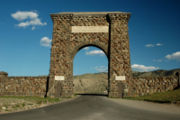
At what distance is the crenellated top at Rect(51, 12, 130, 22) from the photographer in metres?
19.7

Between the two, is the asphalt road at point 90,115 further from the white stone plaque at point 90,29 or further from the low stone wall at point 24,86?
the white stone plaque at point 90,29

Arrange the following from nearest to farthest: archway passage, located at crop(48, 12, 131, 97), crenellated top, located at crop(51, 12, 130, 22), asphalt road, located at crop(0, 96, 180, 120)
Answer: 1. asphalt road, located at crop(0, 96, 180, 120)
2. archway passage, located at crop(48, 12, 131, 97)
3. crenellated top, located at crop(51, 12, 130, 22)

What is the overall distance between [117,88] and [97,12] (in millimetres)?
8827

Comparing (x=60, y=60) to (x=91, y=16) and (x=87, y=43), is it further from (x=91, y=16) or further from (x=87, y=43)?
(x=91, y=16)

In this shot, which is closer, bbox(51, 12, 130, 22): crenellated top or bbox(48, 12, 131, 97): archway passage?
bbox(48, 12, 131, 97): archway passage

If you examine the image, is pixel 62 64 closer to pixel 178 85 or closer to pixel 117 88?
pixel 117 88

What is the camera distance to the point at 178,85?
18.0m

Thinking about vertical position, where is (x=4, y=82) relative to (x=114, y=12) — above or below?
below

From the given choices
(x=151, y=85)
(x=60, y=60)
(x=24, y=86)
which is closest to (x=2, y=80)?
(x=24, y=86)

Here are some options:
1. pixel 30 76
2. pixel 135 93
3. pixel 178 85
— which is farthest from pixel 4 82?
pixel 178 85

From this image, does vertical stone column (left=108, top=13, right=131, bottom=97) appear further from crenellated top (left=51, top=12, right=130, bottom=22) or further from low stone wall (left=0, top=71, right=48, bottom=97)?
low stone wall (left=0, top=71, right=48, bottom=97)

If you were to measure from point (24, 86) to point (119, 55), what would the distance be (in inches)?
424

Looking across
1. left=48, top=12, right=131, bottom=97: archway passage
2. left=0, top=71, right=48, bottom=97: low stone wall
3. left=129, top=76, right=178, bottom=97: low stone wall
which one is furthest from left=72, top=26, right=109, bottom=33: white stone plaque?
left=129, top=76, right=178, bottom=97: low stone wall

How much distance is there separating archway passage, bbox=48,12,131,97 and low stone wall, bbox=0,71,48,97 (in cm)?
119
